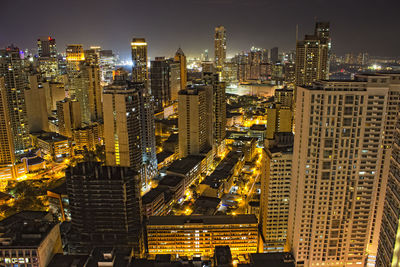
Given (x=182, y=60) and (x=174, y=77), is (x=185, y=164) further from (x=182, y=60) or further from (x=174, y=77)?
(x=182, y=60)

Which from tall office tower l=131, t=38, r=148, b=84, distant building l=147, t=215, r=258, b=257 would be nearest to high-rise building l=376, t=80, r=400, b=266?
distant building l=147, t=215, r=258, b=257

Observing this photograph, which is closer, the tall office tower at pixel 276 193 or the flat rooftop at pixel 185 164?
the tall office tower at pixel 276 193

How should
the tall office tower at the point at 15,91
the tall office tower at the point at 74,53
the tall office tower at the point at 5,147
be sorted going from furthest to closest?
1. the tall office tower at the point at 74,53
2. the tall office tower at the point at 15,91
3. the tall office tower at the point at 5,147

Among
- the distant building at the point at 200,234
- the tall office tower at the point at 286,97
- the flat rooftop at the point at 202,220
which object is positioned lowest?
the distant building at the point at 200,234

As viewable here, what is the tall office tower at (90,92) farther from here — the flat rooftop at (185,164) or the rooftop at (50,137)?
the flat rooftop at (185,164)

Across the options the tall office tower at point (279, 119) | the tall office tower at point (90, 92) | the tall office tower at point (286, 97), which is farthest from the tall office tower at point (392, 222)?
the tall office tower at point (90, 92)

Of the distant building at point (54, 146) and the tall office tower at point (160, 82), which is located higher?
the tall office tower at point (160, 82)

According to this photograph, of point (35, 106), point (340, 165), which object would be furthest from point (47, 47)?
point (340, 165)
